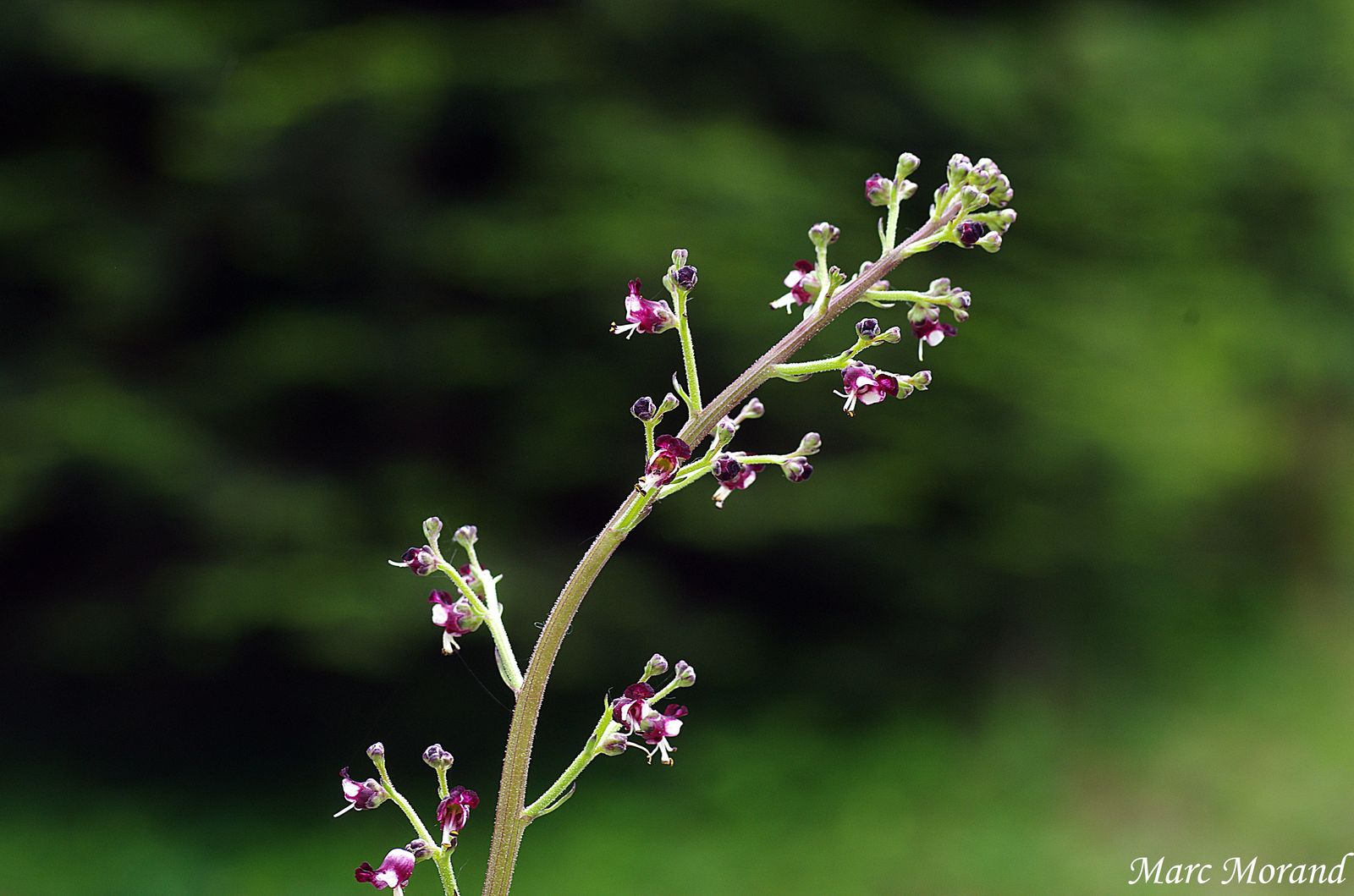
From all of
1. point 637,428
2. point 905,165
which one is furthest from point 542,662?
point 637,428

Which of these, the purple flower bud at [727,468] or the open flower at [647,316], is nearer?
the purple flower bud at [727,468]

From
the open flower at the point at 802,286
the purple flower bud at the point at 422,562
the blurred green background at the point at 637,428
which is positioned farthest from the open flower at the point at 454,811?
the blurred green background at the point at 637,428

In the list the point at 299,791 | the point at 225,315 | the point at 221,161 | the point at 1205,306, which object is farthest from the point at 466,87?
the point at 1205,306

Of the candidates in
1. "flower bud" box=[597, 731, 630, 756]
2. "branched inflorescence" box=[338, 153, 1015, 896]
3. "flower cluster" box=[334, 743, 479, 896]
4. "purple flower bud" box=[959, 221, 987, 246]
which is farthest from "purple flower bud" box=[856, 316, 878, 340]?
"flower cluster" box=[334, 743, 479, 896]

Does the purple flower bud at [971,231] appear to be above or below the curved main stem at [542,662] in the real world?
above

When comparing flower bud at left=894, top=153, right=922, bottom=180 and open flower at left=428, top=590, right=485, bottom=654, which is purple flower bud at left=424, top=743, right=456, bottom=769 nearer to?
open flower at left=428, top=590, right=485, bottom=654

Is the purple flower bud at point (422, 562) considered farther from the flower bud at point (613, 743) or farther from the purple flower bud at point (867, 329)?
the purple flower bud at point (867, 329)

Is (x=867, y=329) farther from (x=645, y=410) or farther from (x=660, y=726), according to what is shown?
(x=660, y=726)
